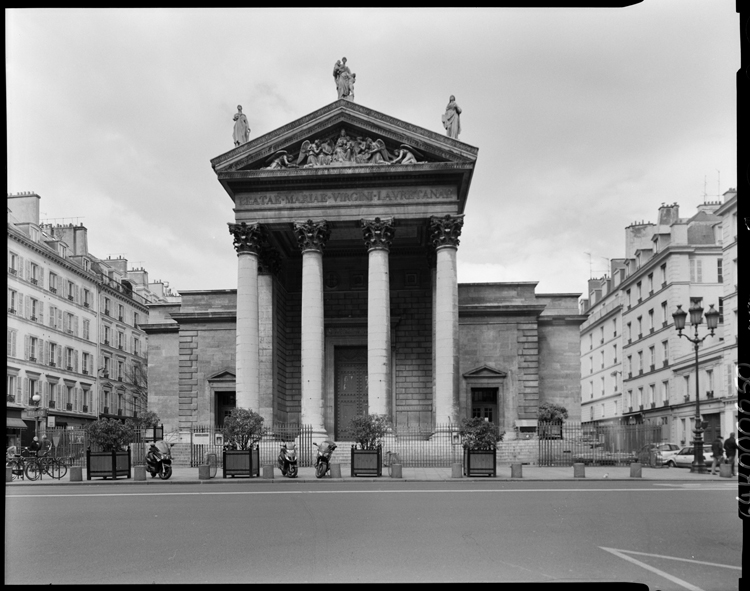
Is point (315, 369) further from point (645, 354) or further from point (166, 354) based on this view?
point (645, 354)

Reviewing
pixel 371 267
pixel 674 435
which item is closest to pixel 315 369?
pixel 371 267

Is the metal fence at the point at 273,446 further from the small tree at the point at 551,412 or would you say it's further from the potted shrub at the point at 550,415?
the small tree at the point at 551,412

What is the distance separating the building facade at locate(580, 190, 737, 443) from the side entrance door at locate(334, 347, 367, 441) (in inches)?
630

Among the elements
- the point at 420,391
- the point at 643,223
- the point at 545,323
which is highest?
the point at 643,223

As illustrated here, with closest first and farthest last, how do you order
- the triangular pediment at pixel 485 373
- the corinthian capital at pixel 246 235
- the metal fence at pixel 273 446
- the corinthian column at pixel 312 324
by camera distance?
the metal fence at pixel 273 446
the corinthian column at pixel 312 324
the corinthian capital at pixel 246 235
the triangular pediment at pixel 485 373

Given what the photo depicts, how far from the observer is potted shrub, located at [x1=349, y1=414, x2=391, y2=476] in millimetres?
26547

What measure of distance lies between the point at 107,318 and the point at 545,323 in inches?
1542

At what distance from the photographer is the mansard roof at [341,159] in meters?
35.3

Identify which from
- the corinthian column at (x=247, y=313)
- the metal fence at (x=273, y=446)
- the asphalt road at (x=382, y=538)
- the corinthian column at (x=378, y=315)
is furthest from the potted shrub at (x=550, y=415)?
the asphalt road at (x=382, y=538)

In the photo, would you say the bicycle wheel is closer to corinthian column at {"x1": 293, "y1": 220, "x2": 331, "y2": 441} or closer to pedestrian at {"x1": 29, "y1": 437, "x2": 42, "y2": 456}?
pedestrian at {"x1": 29, "y1": 437, "x2": 42, "y2": 456}

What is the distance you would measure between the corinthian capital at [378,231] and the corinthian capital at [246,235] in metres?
4.75

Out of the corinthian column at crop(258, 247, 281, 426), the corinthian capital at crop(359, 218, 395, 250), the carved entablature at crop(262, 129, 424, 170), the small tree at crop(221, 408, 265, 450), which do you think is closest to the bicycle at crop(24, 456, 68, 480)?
the small tree at crop(221, 408, 265, 450)

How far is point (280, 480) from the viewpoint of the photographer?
24938 mm

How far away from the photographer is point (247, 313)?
3550cm
